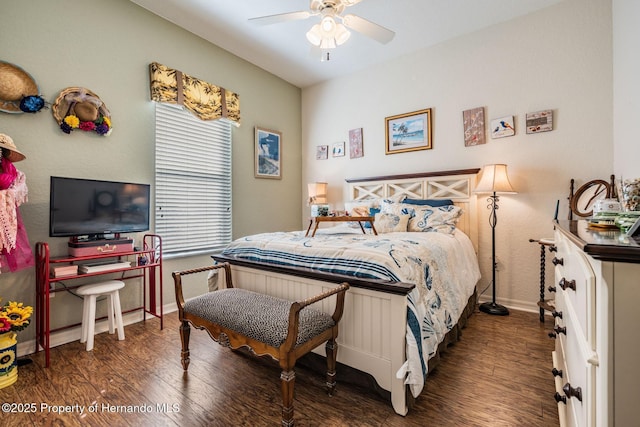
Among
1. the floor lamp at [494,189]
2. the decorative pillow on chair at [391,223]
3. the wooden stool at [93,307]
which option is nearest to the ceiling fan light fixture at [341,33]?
the decorative pillow on chair at [391,223]

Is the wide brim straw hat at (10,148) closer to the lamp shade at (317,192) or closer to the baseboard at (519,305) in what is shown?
the lamp shade at (317,192)

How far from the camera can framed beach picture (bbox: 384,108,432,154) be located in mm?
3617

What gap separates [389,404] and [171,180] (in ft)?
9.61

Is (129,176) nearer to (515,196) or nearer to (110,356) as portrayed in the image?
(110,356)

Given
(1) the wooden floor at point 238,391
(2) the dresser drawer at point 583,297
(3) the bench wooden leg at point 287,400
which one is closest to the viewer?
(2) the dresser drawer at point 583,297

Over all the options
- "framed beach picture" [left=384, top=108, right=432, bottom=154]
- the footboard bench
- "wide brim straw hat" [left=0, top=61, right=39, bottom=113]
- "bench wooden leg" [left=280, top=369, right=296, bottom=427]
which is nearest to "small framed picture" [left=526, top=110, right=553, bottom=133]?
"framed beach picture" [left=384, top=108, right=432, bottom=154]

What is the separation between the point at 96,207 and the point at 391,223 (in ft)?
8.73

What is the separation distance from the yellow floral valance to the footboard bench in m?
2.15

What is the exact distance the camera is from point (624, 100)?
7.14 ft

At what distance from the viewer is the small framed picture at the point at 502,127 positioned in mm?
3049

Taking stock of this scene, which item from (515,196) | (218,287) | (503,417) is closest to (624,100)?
(515,196)

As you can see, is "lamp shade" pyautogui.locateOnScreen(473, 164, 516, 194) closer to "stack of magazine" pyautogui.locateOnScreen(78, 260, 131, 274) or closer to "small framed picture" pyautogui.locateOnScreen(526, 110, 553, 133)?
"small framed picture" pyautogui.locateOnScreen(526, 110, 553, 133)

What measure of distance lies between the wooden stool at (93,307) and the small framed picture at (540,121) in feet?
13.6

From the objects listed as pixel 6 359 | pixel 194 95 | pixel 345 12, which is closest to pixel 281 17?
pixel 345 12
